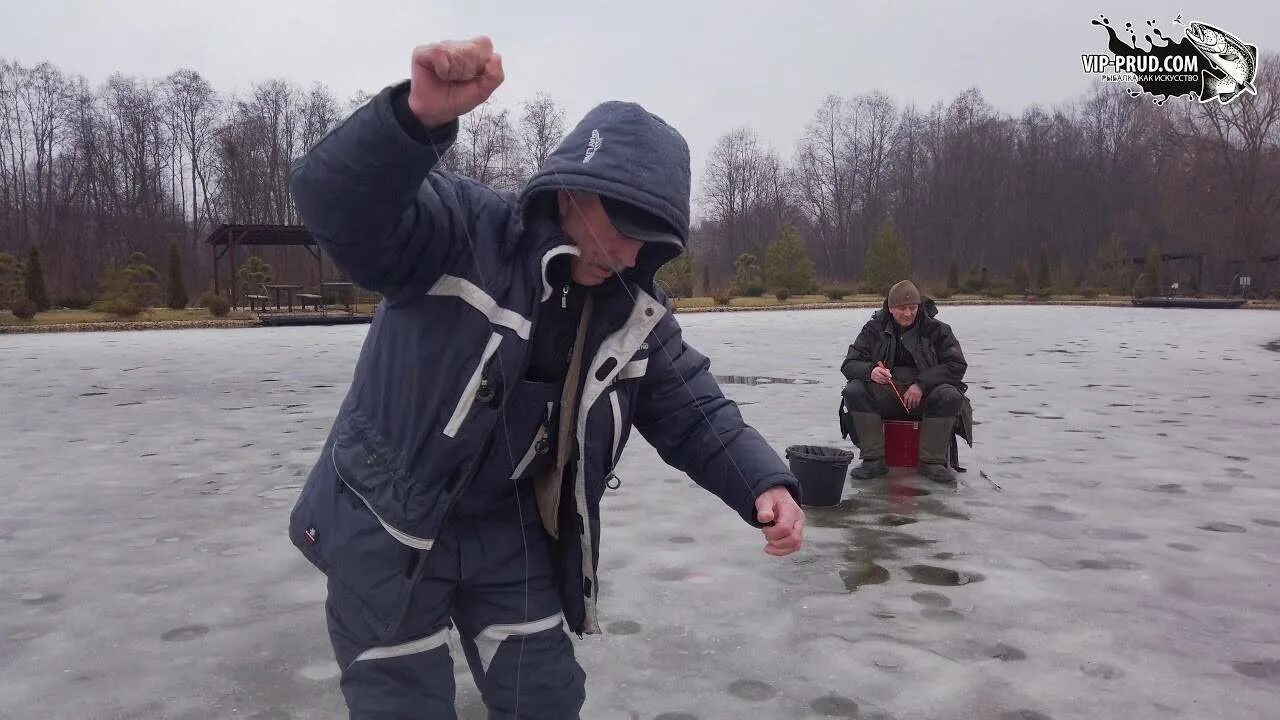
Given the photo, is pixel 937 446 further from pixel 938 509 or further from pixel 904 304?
pixel 904 304

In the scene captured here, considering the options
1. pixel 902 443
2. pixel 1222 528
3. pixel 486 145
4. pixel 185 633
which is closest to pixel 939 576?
pixel 1222 528

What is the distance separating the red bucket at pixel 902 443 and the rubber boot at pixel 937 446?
0.36ft

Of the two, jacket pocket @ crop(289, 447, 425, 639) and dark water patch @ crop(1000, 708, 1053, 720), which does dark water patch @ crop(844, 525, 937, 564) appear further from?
jacket pocket @ crop(289, 447, 425, 639)

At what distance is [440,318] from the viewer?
1.74 meters

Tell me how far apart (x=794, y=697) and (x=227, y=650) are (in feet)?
6.53

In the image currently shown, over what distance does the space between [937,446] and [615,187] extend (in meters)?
4.56

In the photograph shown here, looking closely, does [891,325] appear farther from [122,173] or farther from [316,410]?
[122,173]

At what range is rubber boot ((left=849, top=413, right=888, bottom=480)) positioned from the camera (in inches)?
227

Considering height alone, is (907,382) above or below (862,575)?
above

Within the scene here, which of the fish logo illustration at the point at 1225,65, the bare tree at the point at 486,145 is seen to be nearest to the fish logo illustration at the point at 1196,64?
the fish logo illustration at the point at 1225,65

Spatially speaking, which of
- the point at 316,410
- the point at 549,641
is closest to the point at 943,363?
the point at 549,641

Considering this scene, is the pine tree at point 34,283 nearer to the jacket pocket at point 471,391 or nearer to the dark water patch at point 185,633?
the dark water patch at point 185,633

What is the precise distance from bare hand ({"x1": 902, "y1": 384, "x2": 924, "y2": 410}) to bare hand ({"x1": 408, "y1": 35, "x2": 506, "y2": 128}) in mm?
4641

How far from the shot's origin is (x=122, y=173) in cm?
4597
